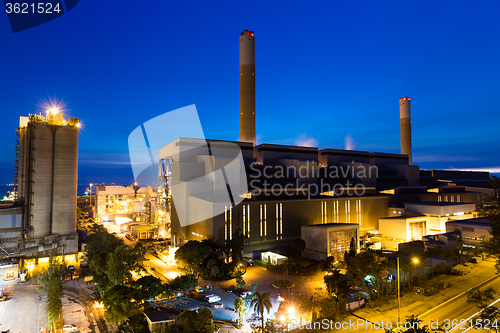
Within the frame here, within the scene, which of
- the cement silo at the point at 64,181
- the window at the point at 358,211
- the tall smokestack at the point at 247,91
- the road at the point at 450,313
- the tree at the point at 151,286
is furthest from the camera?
the tall smokestack at the point at 247,91

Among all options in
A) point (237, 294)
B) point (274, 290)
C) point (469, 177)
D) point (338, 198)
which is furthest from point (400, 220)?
point (469, 177)

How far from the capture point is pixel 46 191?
48438mm

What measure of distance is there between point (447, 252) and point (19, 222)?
212 ft

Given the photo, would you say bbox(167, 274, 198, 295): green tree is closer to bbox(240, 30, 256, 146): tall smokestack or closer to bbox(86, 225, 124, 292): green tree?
bbox(86, 225, 124, 292): green tree

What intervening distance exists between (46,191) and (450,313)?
57.9 metres

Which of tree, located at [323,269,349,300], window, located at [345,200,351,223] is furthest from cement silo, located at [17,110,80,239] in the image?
window, located at [345,200,351,223]

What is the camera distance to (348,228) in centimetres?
4694

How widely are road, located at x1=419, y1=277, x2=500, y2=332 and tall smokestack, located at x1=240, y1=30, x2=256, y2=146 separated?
174ft

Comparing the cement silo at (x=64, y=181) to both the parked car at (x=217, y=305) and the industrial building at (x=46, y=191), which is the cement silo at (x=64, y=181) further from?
the parked car at (x=217, y=305)

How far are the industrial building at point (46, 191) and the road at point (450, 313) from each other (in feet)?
170

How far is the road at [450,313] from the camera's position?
75.0 ft

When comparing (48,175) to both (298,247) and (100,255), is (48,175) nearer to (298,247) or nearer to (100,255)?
(100,255)

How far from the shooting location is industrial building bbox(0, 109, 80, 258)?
46.1 metres

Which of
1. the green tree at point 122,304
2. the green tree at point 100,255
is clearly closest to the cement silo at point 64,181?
the green tree at point 100,255
